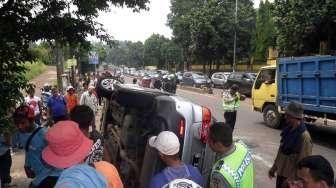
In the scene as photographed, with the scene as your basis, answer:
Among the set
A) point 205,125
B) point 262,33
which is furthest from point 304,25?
point 205,125

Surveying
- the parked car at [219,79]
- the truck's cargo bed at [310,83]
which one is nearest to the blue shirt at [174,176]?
the truck's cargo bed at [310,83]

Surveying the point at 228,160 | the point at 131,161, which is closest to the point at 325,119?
the point at 131,161

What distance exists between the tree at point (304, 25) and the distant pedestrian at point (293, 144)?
72.0ft

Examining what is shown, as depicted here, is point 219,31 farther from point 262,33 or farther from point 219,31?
point 262,33

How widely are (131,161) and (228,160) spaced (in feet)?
5.53

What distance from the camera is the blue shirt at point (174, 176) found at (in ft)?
11.7

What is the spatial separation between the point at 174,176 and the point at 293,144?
250 cm

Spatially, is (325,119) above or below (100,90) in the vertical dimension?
below

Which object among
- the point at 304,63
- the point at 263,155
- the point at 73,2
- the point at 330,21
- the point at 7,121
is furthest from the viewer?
the point at 330,21

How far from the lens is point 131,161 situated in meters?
5.26

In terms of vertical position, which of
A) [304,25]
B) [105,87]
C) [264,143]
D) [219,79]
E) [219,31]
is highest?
[219,31]

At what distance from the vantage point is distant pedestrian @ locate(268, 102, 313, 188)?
18.4 ft

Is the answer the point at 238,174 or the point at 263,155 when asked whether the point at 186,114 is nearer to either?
the point at 238,174

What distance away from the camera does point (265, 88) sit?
690 inches
